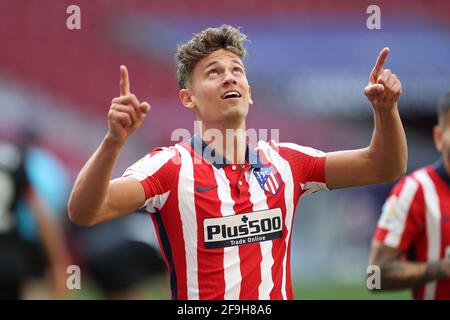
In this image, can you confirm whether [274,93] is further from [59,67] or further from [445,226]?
[445,226]

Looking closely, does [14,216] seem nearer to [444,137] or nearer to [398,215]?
[398,215]

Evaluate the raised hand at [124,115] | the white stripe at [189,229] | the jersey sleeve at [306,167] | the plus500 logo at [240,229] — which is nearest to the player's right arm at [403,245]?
the jersey sleeve at [306,167]

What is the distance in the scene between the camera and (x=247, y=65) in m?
11.9

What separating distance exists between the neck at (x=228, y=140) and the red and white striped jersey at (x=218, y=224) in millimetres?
77

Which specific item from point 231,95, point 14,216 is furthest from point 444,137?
point 14,216

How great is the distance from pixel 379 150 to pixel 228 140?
2.24 ft

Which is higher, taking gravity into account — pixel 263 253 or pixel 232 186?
pixel 232 186

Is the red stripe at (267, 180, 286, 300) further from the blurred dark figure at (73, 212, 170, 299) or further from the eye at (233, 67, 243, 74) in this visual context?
the blurred dark figure at (73, 212, 170, 299)

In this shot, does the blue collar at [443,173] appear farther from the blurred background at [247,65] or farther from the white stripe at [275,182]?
the blurred background at [247,65]

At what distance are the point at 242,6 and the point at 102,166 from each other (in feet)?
32.6

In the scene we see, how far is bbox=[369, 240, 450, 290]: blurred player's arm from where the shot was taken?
436cm

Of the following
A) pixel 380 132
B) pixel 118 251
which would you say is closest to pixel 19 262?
pixel 118 251

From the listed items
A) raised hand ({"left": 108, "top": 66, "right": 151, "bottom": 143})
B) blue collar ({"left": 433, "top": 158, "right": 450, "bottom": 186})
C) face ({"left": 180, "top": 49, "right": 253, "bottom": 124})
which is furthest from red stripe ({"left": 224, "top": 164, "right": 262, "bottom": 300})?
blue collar ({"left": 433, "top": 158, "right": 450, "bottom": 186})

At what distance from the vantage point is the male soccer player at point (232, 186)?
124 inches
